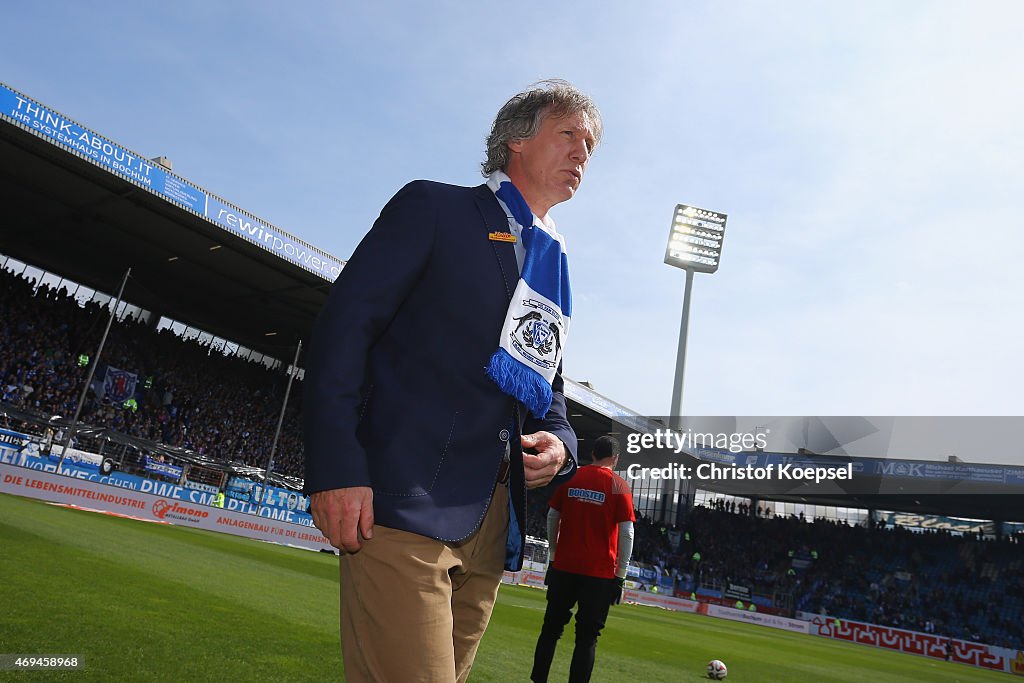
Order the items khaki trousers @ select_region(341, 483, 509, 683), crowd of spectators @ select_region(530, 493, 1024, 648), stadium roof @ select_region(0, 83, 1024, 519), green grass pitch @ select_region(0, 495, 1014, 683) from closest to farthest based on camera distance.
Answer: khaki trousers @ select_region(341, 483, 509, 683) < green grass pitch @ select_region(0, 495, 1014, 683) < stadium roof @ select_region(0, 83, 1024, 519) < crowd of spectators @ select_region(530, 493, 1024, 648)

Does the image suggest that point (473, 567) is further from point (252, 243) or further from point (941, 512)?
point (941, 512)

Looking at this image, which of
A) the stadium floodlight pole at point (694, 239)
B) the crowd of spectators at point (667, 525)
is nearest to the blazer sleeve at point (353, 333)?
the crowd of spectators at point (667, 525)

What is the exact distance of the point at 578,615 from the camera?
16.9ft

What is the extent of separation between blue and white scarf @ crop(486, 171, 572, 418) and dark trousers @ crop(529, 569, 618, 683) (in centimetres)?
337

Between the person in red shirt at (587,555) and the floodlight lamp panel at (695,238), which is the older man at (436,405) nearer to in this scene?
the person in red shirt at (587,555)

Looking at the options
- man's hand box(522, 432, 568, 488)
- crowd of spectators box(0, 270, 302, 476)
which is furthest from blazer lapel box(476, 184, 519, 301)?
crowd of spectators box(0, 270, 302, 476)

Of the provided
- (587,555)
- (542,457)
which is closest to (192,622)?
(587,555)

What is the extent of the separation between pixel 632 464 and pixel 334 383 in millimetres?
43547

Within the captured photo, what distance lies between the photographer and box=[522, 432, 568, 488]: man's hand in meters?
2.08

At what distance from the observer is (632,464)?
144 ft

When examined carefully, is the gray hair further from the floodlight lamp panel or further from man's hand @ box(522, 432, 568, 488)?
the floodlight lamp panel

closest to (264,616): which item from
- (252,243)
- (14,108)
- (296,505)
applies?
(14,108)

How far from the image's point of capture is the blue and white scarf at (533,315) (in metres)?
1.90

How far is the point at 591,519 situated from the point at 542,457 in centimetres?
347
